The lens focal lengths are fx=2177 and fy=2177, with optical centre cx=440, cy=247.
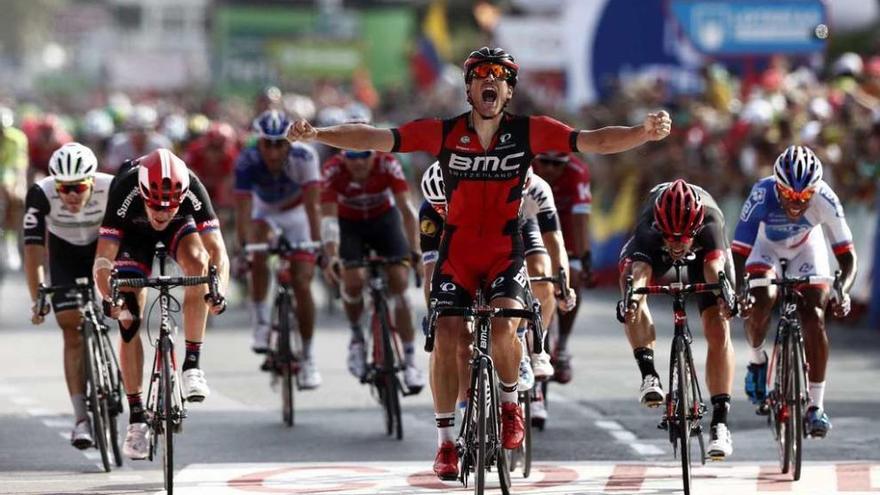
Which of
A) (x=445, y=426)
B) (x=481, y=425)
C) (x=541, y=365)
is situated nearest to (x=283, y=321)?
(x=541, y=365)

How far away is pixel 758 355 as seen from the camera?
13055mm

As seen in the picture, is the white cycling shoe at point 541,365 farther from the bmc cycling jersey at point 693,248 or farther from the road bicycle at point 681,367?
the road bicycle at point 681,367

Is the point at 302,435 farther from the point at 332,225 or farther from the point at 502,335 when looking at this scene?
the point at 502,335

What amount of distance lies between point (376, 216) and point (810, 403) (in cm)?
426

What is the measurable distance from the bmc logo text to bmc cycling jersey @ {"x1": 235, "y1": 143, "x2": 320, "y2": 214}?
197 inches

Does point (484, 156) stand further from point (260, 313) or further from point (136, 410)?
point (260, 313)

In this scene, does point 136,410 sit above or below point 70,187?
below

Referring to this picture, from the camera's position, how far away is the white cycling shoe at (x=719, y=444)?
38.0ft

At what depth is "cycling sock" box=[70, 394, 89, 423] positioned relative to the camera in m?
13.1

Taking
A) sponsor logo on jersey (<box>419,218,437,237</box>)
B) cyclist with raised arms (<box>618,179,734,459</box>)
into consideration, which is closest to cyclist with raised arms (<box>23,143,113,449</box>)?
sponsor logo on jersey (<box>419,218,437,237</box>)

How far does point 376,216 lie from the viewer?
15.7 metres

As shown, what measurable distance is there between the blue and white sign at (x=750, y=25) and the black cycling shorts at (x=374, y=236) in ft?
42.4

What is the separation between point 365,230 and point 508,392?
4713 mm

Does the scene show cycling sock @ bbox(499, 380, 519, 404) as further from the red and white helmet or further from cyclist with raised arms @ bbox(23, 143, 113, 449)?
cyclist with raised arms @ bbox(23, 143, 113, 449)
